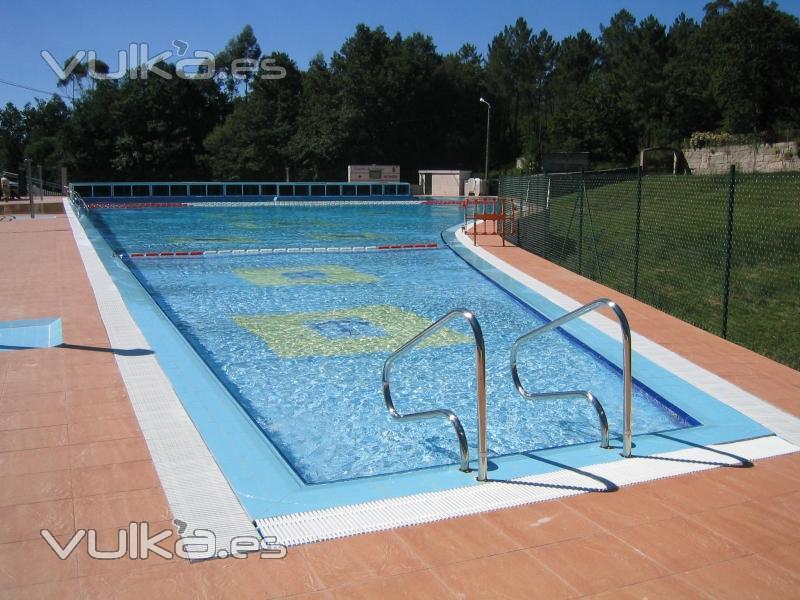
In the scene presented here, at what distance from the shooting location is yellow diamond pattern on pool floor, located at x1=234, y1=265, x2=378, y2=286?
42.4ft

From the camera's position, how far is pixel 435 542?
3521 millimetres

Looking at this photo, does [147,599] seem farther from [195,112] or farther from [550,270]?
[195,112]

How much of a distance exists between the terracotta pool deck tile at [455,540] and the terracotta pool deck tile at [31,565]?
61.4 inches

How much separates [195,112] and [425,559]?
195 feet

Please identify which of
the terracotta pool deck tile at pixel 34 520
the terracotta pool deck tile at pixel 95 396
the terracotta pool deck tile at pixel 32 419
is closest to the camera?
the terracotta pool deck tile at pixel 34 520

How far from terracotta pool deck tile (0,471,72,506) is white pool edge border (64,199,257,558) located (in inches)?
20.7

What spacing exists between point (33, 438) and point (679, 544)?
13.4 feet

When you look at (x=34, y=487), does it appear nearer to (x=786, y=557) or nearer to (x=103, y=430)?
(x=103, y=430)

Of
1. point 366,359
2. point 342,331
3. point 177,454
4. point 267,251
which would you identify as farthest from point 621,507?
point 267,251

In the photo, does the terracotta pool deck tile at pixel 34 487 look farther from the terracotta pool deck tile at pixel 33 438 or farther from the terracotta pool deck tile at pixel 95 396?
the terracotta pool deck tile at pixel 95 396

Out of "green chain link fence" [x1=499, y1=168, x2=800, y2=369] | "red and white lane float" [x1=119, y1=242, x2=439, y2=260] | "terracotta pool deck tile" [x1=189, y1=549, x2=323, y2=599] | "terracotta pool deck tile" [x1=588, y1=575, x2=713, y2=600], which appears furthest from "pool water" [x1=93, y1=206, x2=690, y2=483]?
"terracotta pool deck tile" [x1=588, y1=575, x2=713, y2=600]

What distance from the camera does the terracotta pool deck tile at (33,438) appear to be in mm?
4703

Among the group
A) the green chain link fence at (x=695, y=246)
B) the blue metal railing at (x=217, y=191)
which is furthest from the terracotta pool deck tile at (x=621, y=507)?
the blue metal railing at (x=217, y=191)

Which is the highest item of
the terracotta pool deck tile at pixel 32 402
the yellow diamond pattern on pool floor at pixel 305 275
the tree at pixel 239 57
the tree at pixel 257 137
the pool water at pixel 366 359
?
the tree at pixel 239 57
